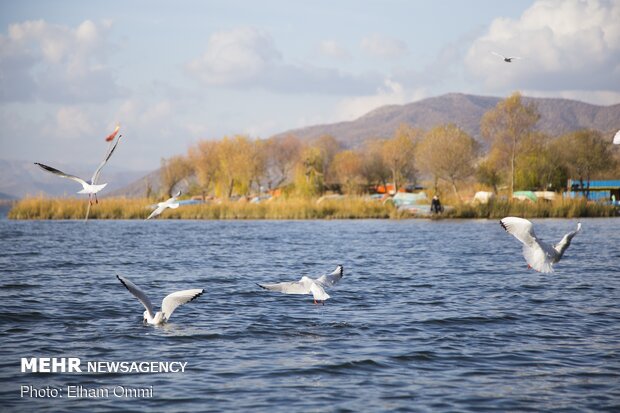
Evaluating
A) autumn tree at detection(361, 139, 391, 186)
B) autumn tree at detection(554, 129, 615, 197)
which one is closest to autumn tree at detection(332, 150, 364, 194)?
autumn tree at detection(361, 139, 391, 186)

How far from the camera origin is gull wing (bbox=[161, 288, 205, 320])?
1221 centimetres

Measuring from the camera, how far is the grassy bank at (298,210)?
57.7 metres

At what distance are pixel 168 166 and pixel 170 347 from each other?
338 feet

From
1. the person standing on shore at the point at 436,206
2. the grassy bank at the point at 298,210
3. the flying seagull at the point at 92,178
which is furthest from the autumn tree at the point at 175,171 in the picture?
the flying seagull at the point at 92,178

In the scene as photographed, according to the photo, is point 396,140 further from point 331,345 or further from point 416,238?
point 331,345

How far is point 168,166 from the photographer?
11306 centimetres

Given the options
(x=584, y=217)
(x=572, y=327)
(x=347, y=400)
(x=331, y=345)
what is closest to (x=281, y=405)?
(x=347, y=400)

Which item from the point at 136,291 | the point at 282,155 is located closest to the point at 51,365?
the point at 136,291

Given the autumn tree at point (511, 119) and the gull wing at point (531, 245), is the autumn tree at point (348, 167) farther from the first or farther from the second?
the gull wing at point (531, 245)

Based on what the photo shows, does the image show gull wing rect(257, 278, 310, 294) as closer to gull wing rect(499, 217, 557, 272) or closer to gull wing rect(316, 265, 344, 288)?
gull wing rect(316, 265, 344, 288)

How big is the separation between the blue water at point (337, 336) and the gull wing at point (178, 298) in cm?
41

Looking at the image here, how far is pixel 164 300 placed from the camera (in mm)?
12891

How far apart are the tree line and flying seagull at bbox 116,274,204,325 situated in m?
57.5

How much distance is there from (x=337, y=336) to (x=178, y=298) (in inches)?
104
